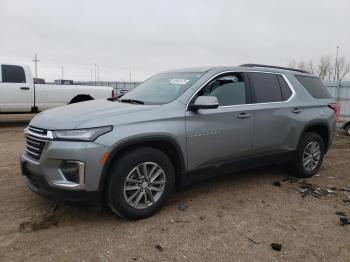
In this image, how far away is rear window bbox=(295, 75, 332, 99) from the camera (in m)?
5.51

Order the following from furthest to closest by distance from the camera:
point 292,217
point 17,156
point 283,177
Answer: point 17,156
point 283,177
point 292,217

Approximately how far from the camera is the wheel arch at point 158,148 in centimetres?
339

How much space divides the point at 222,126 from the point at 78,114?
5.76 ft

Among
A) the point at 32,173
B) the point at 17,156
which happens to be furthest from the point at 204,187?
the point at 17,156

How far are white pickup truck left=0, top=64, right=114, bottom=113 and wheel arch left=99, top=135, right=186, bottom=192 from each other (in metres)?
8.01

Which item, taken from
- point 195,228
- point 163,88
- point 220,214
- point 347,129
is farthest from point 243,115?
point 347,129

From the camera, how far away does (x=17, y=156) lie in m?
6.42

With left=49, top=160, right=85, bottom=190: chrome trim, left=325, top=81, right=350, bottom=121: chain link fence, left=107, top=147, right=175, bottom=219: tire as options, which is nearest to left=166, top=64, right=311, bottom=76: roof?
left=107, top=147, right=175, bottom=219: tire

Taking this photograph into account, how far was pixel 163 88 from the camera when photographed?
4.47 m

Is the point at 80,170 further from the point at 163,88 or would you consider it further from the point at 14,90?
the point at 14,90

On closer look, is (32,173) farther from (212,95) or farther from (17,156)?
(17,156)

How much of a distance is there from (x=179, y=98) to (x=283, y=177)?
259 centimetres

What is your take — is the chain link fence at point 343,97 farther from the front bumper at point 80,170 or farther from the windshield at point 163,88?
the front bumper at point 80,170

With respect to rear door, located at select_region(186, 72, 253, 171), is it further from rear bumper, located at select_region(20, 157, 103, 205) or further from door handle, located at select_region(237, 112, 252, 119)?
rear bumper, located at select_region(20, 157, 103, 205)
